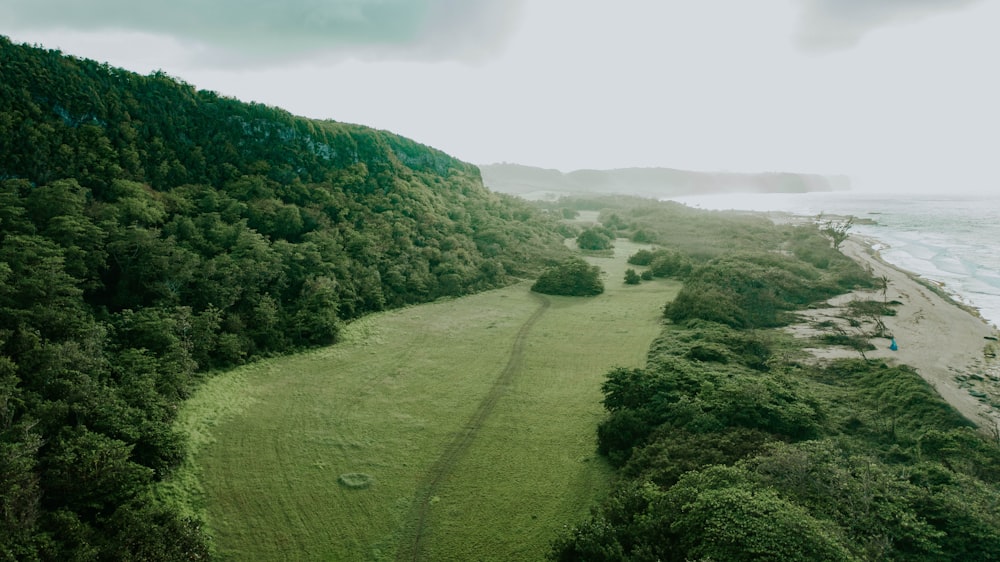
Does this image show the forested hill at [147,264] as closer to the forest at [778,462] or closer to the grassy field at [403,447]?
the grassy field at [403,447]

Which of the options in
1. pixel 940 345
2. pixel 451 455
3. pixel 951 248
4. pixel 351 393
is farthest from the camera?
pixel 951 248

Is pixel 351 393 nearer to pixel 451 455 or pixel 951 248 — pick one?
pixel 451 455

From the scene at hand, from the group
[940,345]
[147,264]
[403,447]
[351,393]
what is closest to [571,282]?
[351,393]

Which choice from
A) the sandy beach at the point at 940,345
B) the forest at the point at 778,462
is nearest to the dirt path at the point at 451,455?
the forest at the point at 778,462

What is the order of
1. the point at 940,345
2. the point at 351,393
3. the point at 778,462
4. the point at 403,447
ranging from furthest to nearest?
the point at 940,345 < the point at 351,393 < the point at 403,447 < the point at 778,462

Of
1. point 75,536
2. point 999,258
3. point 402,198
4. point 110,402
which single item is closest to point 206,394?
point 110,402

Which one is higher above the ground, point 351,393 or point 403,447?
point 351,393
